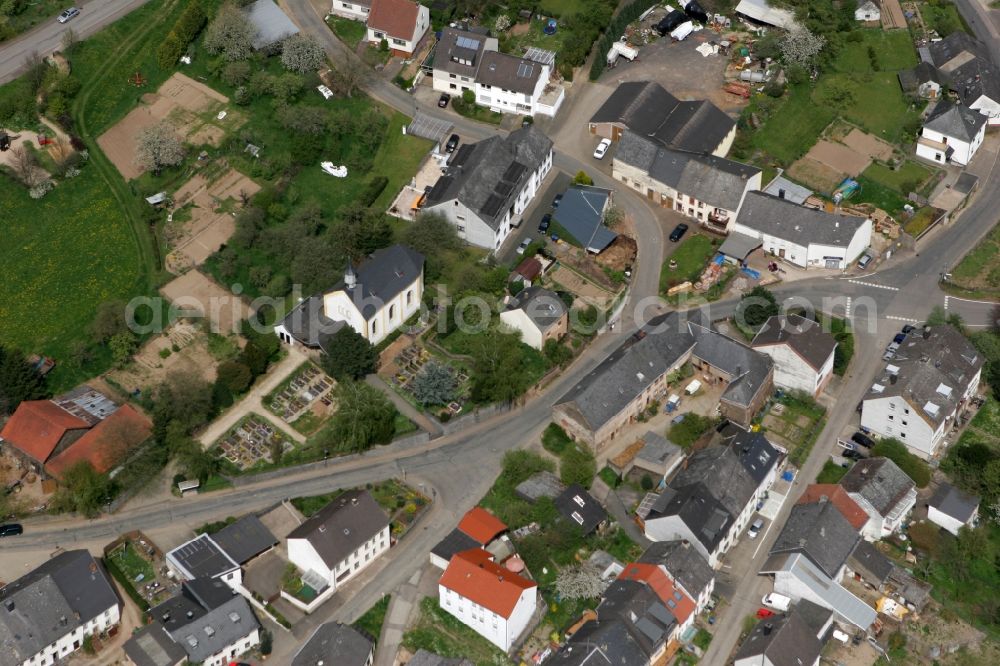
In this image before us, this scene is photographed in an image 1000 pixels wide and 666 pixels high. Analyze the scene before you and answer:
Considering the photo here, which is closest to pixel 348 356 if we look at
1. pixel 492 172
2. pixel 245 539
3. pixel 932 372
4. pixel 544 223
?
pixel 245 539

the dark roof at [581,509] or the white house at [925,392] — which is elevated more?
the white house at [925,392]

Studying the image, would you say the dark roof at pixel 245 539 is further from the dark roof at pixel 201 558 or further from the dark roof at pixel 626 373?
the dark roof at pixel 626 373

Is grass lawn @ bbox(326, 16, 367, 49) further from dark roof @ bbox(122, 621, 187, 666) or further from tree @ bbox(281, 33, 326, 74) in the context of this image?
dark roof @ bbox(122, 621, 187, 666)

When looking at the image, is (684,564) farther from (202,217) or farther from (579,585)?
(202,217)

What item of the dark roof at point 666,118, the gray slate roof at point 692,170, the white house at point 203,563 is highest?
the dark roof at point 666,118

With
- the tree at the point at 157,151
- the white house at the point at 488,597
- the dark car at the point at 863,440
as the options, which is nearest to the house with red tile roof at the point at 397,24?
the tree at the point at 157,151

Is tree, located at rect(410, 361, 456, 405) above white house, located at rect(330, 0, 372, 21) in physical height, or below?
below

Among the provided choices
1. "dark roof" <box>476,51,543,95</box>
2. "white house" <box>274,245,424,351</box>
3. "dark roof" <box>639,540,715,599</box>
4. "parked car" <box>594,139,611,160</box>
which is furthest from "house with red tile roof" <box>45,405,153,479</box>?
"parked car" <box>594,139,611,160</box>
